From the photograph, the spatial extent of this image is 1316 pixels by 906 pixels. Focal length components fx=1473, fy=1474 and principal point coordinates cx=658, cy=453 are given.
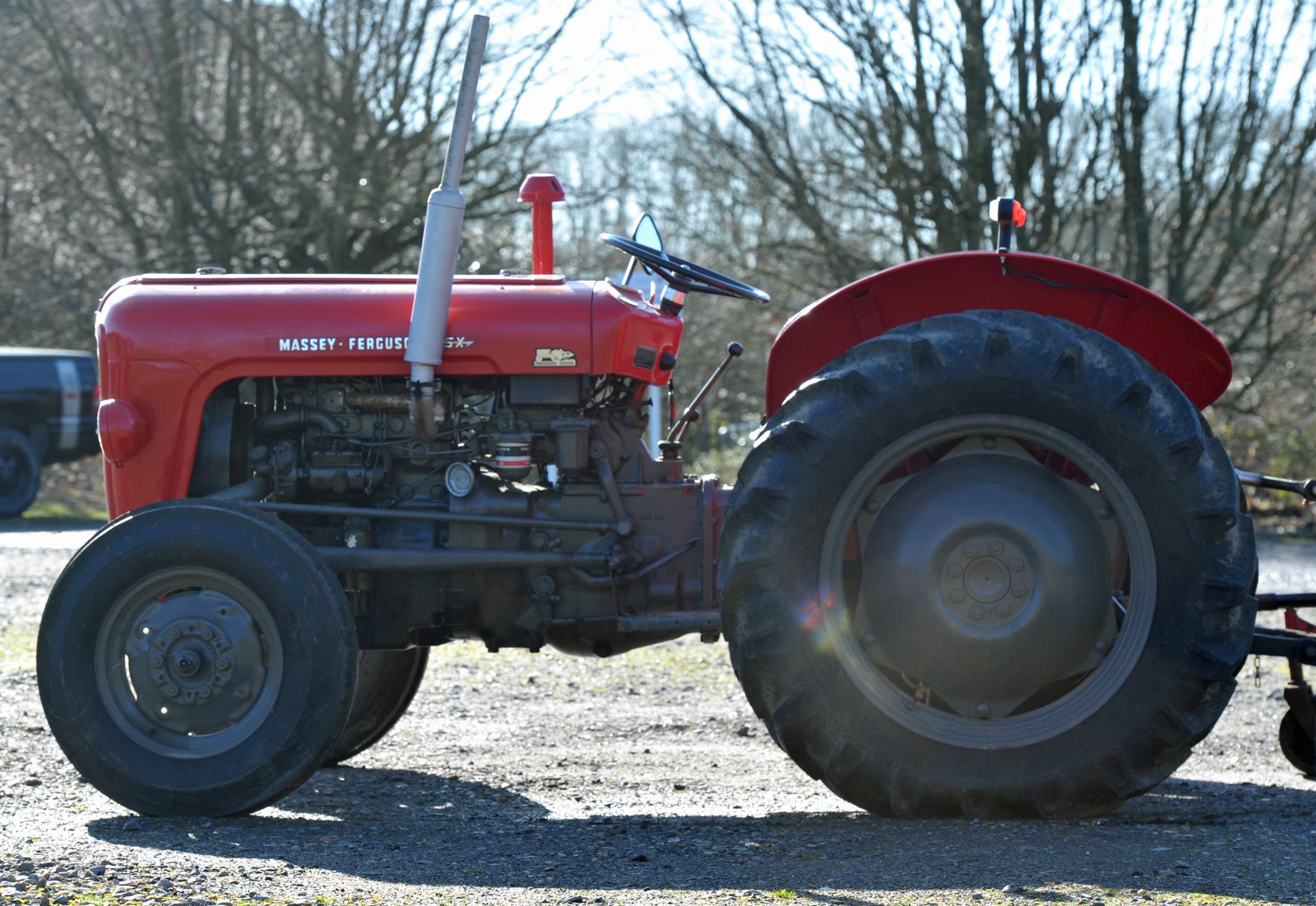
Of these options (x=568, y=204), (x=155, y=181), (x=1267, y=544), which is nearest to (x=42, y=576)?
(x=155, y=181)

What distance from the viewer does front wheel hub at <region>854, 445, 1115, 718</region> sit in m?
4.08

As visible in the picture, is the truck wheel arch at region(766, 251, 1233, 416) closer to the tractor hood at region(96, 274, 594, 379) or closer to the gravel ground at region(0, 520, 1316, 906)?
the tractor hood at region(96, 274, 594, 379)

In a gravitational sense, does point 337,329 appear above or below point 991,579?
above

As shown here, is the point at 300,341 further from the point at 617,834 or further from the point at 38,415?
the point at 38,415

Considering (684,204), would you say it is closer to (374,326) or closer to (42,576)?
(42,576)

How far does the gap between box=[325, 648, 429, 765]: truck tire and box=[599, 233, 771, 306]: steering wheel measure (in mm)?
1735

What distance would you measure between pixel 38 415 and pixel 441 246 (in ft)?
43.3

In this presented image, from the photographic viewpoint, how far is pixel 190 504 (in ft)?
14.5

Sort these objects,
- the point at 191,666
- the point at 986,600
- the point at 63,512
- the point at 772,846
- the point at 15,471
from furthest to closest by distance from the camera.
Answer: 1. the point at 63,512
2. the point at 15,471
3. the point at 191,666
4. the point at 986,600
5. the point at 772,846

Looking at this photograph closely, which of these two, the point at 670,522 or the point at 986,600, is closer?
the point at 986,600

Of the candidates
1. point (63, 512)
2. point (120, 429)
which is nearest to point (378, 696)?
point (120, 429)

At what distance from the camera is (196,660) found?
14.3ft

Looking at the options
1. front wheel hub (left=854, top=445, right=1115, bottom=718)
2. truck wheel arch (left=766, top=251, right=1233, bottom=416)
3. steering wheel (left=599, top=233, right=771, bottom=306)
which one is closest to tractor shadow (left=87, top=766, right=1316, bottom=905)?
front wheel hub (left=854, top=445, right=1115, bottom=718)

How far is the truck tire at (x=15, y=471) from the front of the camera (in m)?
15.7
